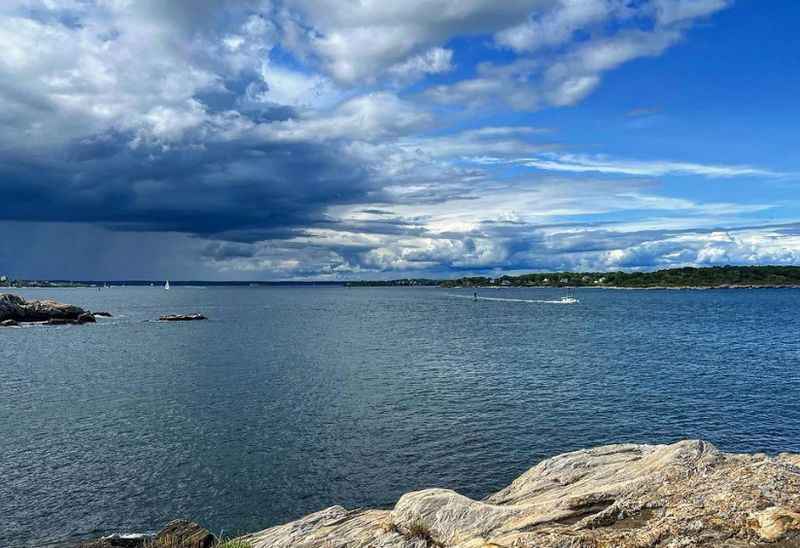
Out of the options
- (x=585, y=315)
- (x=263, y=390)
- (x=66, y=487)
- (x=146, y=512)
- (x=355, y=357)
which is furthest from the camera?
(x=585, y=315)

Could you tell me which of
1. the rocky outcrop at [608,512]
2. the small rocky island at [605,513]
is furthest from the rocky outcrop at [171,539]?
the rocky outcrop at [608,512]

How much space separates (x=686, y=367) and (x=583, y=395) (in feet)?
82.3

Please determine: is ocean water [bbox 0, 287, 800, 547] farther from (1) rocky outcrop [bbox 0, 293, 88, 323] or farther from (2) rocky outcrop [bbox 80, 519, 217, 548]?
(1) rocky outcrop [bbox 0, 293, 88, 323]

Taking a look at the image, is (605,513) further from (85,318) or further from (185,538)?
(85,318)

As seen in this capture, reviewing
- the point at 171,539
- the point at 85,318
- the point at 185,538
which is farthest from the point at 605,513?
the point at 85,318

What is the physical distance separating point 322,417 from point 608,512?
35753 millimetres

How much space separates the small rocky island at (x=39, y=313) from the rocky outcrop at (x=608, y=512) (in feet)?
465

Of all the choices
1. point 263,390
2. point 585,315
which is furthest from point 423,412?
point 585,315

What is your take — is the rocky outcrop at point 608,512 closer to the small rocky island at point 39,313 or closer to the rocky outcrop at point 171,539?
the rocky outcrop at point 171,539

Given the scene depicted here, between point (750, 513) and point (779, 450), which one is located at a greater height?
point (750, 513)

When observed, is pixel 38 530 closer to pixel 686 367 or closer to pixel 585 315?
pixel 686 367

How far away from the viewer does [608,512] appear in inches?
571

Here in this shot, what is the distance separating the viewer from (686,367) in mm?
70688

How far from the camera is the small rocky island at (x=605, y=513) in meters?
12.3
